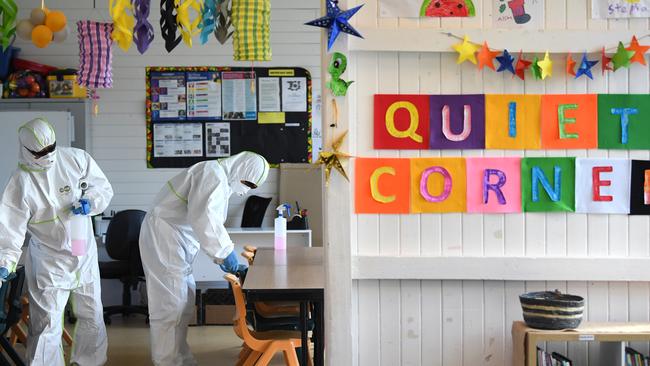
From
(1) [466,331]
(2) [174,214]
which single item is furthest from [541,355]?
(2) [174,214]

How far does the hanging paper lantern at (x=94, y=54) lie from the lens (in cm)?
578

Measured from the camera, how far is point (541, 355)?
3453 mm

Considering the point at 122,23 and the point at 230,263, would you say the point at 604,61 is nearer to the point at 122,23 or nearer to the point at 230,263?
the point at 122,23

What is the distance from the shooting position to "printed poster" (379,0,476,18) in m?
3.47

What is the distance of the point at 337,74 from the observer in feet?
11.2

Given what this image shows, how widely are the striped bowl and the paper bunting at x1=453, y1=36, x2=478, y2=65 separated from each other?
0.98 metres

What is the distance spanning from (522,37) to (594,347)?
1.34 meters

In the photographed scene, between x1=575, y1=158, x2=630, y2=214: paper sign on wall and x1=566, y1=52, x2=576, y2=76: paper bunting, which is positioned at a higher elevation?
x1=566, y1=52, x2=576, y2=76: paper bunting

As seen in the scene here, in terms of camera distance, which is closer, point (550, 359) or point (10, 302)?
point (550, 359)

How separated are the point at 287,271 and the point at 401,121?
1.54 metres

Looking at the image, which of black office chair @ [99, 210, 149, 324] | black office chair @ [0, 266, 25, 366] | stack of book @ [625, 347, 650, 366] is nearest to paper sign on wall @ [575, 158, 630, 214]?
stack of book @ [625, 347, 650, 366]

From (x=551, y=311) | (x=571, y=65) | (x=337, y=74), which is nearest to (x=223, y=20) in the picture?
(x=337, y=74)

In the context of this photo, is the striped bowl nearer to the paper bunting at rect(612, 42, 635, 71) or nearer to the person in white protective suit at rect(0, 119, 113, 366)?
the paper bunting at rect(612, 42, 635, 71)

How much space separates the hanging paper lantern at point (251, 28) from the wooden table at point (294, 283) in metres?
1.16
